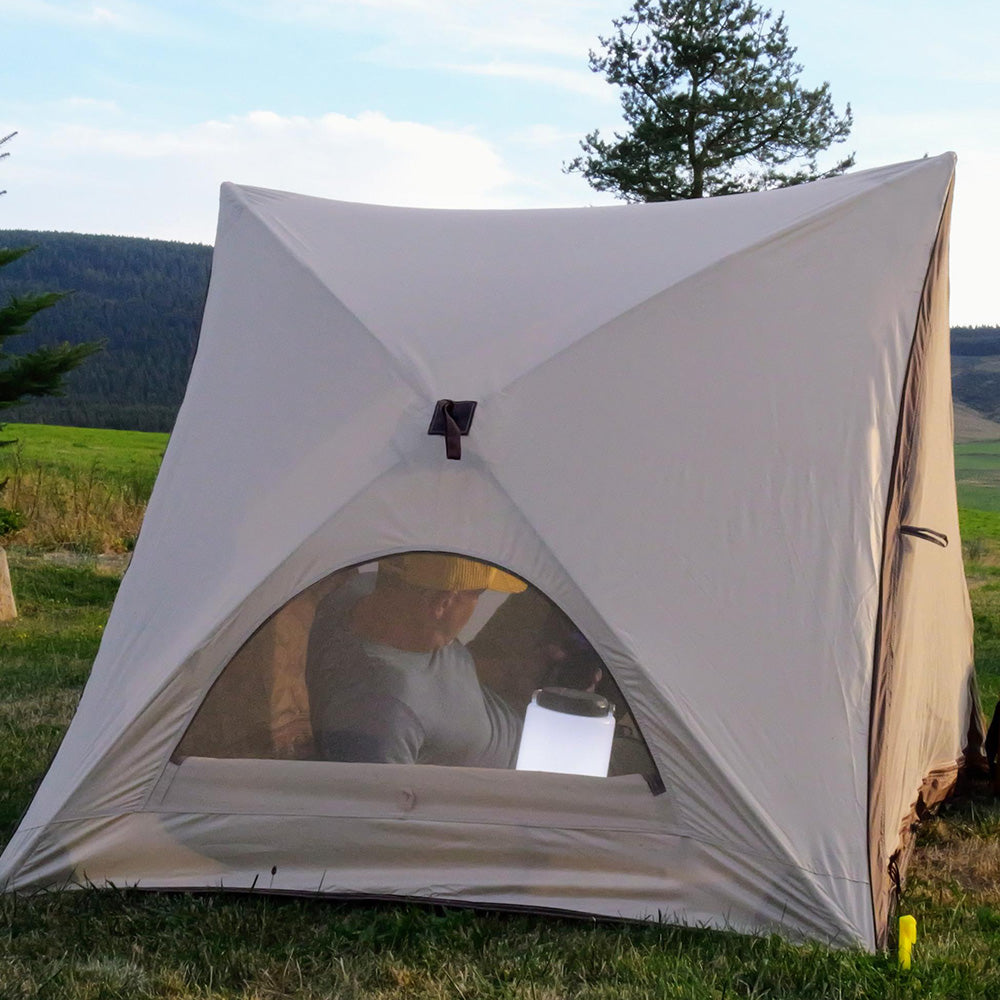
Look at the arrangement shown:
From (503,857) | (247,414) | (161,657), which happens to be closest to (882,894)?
(503,857)

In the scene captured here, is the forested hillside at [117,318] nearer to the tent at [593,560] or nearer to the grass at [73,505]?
the grass at [73,505]

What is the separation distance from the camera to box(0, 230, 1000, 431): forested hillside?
4647cm

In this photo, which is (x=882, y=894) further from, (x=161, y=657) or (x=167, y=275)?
(x=167, y=275)

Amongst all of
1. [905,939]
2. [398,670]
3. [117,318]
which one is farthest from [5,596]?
[117,318]

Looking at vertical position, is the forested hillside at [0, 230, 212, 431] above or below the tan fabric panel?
above

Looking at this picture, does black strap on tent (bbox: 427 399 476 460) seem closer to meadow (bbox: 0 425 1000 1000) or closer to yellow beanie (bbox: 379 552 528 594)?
yellow beanie (bbox: 379 552 528 594)

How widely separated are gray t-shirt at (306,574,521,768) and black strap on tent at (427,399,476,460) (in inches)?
17.6

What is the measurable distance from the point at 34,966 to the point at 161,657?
851 mm

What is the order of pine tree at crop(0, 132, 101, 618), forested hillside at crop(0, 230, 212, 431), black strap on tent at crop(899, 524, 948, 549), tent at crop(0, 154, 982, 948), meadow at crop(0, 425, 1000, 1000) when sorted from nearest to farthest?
meadow at crop(0, 425, 1000, 1000), tent at crop(0, 154, 982, 948), black strap on tent at crop(899, 524, 948, 549), pine tree at crop(0, 132, 101, 618), forested hillside at crop(0, 230, 212, 431)

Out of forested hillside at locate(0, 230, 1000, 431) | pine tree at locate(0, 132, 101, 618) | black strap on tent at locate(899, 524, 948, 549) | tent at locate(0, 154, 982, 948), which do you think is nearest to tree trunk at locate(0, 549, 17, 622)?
pine tree at locate(0, 132, 101, 618)

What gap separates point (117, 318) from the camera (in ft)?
181

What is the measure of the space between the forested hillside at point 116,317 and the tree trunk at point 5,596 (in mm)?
30102

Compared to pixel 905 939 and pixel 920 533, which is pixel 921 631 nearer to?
pixel 920 533

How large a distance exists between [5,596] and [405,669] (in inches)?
255
